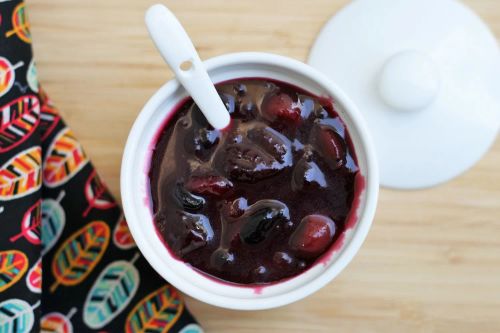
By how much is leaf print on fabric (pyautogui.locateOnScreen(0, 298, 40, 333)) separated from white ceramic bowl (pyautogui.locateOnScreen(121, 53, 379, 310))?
0.25 metres

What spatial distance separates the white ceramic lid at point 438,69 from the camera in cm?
87

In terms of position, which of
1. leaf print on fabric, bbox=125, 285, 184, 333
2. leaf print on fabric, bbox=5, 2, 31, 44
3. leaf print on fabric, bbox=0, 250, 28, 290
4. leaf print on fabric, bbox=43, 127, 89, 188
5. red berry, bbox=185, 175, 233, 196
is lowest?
leaf print on fabric, bbox=125, 285, 184, 333

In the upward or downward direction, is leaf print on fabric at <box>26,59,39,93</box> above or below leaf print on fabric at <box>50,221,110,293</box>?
above

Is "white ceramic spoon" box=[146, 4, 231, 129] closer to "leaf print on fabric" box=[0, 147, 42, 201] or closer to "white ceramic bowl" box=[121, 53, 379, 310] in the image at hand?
"white ceramic bowl" box=[121, 53, 379, 310]

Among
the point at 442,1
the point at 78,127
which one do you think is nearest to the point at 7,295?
the point at 78,127

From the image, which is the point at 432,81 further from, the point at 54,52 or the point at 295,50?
the point at 54,52

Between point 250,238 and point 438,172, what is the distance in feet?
1.14

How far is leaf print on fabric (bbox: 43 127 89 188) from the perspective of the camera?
87cm

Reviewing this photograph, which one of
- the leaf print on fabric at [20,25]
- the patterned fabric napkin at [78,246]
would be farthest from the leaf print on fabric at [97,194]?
the leaf print on fabric at [20,25]

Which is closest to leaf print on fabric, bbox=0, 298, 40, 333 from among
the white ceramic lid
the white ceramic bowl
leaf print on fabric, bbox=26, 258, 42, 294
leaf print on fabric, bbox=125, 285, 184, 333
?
leaf print on fabric, bbox=26, 258, 42, 294

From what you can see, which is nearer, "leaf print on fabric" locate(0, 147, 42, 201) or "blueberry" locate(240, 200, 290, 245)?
"blueberry" locate(240, 200, 290, 245)

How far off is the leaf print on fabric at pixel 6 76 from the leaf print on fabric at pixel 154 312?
1.18 ft

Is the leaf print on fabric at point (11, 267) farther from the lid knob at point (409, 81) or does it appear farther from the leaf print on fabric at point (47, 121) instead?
the lid knob at point (409, 81)

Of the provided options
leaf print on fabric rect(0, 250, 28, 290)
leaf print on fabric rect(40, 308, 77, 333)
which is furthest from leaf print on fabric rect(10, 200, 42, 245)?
leaf print on fabric rect(40, 308, 77, 333)
